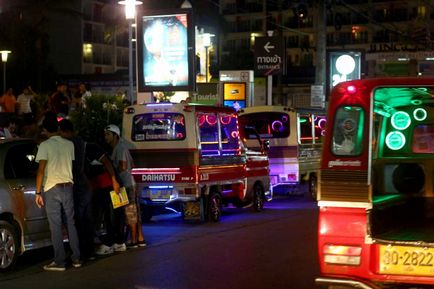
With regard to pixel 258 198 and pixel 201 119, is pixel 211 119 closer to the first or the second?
pixel 201 119

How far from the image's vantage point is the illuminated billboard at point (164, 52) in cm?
1909

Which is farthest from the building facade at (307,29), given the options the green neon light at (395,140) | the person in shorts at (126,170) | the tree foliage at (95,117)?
the green neon light at (395,140)

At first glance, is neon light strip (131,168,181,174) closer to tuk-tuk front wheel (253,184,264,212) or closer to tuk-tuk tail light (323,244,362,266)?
tuk-tuk front wheel (253,184,264,212)

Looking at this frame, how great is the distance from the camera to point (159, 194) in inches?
563

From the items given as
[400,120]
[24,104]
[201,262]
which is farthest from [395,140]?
[24,104]

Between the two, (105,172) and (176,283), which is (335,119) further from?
(105,172)

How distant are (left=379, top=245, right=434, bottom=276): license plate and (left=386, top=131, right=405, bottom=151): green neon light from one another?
6.95 ft

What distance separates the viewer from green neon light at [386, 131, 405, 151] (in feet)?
26.4

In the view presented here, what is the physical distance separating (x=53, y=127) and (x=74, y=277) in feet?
6.79

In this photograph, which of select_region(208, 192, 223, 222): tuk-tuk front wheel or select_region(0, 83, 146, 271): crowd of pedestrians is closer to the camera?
select_region(0, 83, 146, 271): crowd of pedestrians

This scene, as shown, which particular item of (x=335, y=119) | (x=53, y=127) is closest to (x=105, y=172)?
(x=53, y=127)

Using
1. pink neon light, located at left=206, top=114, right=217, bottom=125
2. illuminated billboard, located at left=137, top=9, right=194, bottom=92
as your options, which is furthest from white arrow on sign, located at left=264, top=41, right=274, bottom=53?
pink neon light, located at left=206, top=114, right=217, bottom=125

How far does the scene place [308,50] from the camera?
93.1 m

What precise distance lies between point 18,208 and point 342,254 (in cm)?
528
